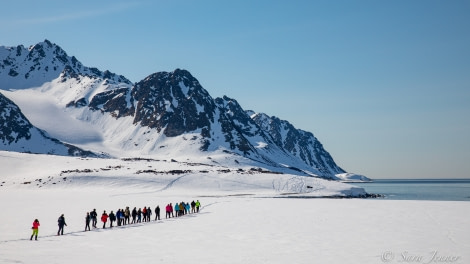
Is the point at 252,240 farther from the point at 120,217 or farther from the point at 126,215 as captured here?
the point at 126,215

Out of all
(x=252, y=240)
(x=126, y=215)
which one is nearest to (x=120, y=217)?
(x=126, y=215)

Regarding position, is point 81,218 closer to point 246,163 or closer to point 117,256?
point 117,256

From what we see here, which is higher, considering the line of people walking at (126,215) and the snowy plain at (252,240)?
the line of people walking at (126,215)

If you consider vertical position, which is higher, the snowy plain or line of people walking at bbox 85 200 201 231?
line of people walking at bbox 85 200 201 231

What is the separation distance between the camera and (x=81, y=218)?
40594mm

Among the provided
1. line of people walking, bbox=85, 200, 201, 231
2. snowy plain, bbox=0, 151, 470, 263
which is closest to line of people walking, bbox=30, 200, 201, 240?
line of people walking, bbox=85, 200, 201, 231

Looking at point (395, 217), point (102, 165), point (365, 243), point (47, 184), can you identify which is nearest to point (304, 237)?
point (365, 243)

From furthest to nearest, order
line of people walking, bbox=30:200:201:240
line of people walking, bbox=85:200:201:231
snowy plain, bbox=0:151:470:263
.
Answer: line of people walking, bbox=85:200:201:231, line of people walking, bbox=30:200:201:240, snowy plain, bbox=0:151:470:263

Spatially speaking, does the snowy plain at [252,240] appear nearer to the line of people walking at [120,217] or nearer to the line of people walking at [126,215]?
the line of people walking at [120,217]

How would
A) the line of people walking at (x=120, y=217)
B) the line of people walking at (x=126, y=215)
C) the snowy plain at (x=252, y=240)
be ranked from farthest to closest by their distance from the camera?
1. the line of people walking at (x=126, y=215)
2. the line of people walking at (x=120, y=217)
3. the snowy plain at (x=252, y=240)

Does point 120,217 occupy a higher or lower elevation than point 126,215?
lower

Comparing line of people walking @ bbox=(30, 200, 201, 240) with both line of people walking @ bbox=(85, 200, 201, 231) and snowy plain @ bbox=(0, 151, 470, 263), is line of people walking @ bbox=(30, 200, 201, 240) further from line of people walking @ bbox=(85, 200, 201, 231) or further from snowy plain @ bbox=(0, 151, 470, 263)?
snowy plain @ bbox=(0, 151, 470, 263)

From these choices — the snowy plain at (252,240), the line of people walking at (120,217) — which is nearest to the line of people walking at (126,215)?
the line of people walking at (120,217)

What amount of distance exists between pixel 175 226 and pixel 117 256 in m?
13.5
